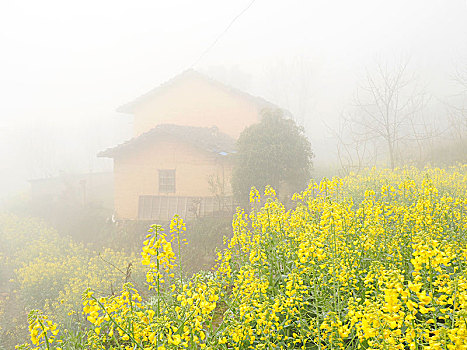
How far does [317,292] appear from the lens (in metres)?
2.62

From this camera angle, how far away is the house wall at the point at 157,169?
15820 millimetres

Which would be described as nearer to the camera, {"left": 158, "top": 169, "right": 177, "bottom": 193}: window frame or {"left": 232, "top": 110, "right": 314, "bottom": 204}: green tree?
{"left": 232, "top": 110, "right": 314, "bottom": 204}: green tree

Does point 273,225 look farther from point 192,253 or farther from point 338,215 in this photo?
point 192,253

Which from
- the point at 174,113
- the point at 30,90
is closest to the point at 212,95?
the point at 174,113

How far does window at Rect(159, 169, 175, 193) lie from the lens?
16.3m

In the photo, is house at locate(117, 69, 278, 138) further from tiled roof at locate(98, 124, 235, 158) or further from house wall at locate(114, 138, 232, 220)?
house wall at locate(114, 138, 232, 220)

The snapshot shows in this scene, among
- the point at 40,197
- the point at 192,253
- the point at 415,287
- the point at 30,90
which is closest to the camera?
the point at 415,287

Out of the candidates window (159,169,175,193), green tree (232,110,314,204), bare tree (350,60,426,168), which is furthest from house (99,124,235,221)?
bare tree (350,60,426,168)

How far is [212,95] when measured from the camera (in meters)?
20.4

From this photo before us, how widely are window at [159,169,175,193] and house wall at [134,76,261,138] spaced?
5.12 m

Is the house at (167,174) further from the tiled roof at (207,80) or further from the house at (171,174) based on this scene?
the tiled roof at (207,80)

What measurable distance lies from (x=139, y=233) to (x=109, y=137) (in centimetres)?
3700

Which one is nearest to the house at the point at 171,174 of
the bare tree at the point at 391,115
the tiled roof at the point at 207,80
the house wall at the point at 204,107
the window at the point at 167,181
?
the window at the point at 167,181

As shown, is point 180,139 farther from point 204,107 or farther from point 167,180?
point 204,107
